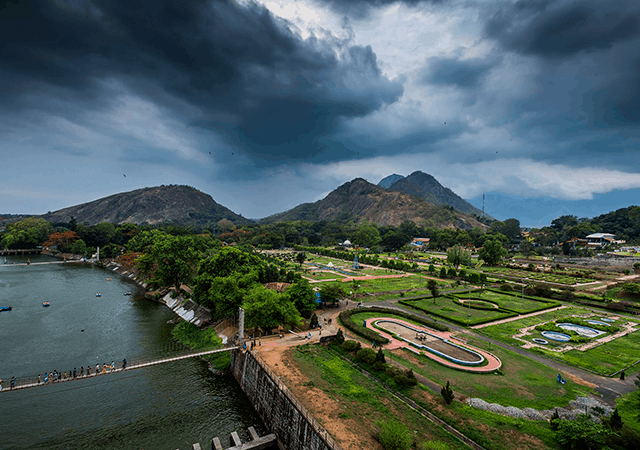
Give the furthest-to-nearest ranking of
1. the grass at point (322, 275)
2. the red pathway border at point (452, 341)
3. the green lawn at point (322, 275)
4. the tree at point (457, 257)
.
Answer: the tree at point (457, 257) < the green lawn at point (322, 275) < the grass at point (322, 275) < the red pathway border at point (452, 341)

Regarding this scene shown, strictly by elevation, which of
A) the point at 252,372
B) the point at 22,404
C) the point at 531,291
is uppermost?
the point at 531,291

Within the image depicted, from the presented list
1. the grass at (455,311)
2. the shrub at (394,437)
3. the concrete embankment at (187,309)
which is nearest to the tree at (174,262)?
the concrete embankment at (187,309)

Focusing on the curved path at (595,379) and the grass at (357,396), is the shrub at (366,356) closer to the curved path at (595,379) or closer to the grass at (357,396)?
the grass at (357,396)

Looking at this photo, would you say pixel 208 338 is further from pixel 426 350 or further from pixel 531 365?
pixel 531 365

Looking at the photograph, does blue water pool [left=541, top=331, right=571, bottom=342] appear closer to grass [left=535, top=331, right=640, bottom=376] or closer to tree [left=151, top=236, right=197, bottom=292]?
grass [left=535, top=331, right=640, bottom=376]

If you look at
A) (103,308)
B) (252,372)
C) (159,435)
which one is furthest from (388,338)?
(103,308)

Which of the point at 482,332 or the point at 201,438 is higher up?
the point at 482,332

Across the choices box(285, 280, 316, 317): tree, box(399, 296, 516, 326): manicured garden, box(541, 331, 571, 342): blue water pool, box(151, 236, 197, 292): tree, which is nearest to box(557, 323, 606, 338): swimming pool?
box(541, 331, 571, 342): blue water pool
